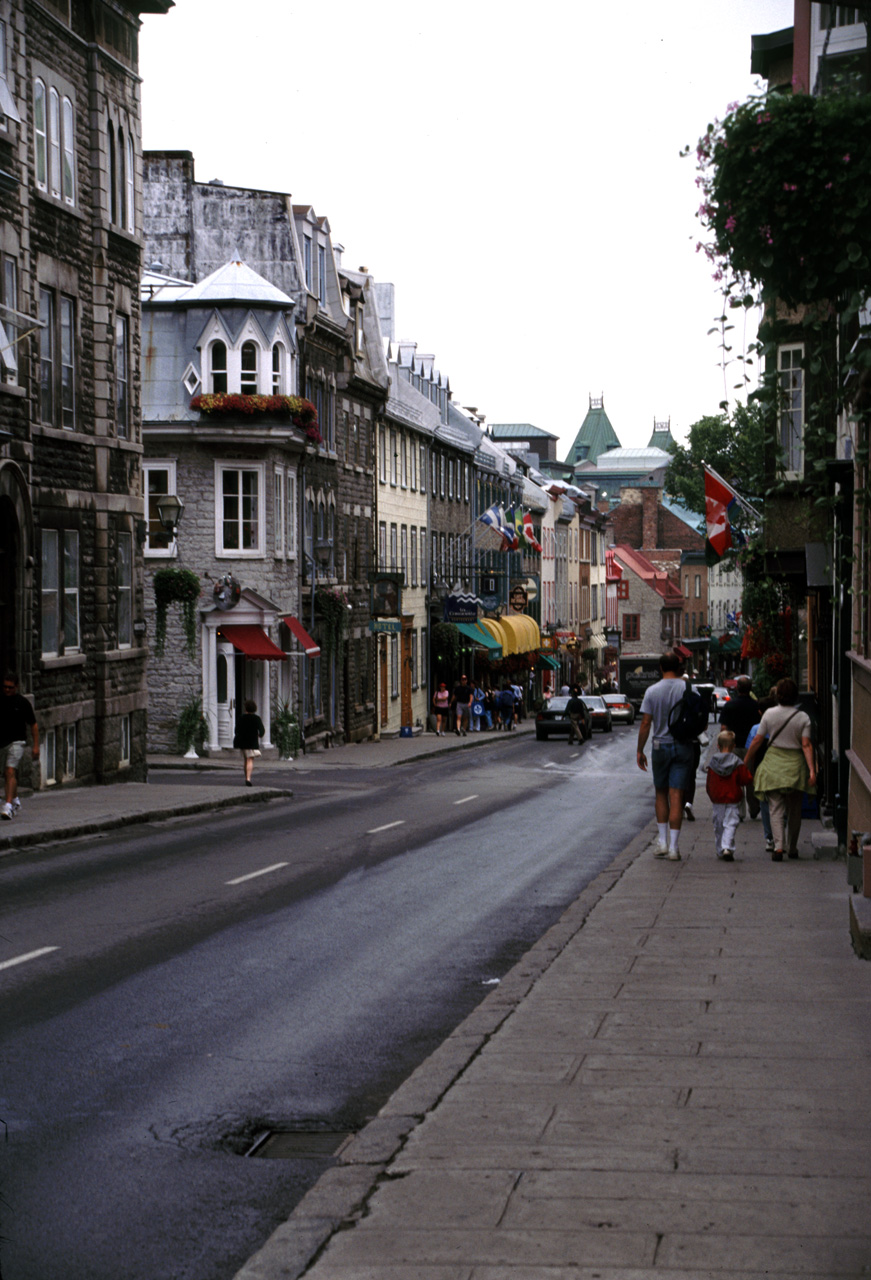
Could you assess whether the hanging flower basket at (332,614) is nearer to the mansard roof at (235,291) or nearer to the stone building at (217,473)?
the stone building at (217,473)

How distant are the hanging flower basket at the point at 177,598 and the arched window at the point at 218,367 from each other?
454 cm

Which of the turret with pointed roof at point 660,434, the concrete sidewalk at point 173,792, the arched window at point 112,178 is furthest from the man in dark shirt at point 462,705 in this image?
the turret with pointed roof at point 660,434

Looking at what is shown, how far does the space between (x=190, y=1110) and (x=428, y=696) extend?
181 feet

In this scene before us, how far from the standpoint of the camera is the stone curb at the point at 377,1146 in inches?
203

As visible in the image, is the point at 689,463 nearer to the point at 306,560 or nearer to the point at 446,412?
the point at 446,412

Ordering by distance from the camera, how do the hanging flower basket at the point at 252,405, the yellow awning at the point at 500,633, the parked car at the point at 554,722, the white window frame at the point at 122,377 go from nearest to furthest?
the white window frame at the point at 122,377 → the hanging flower basket at the point at 252,405 → the parked car at the point at 554,722 → the yellow awning at the point at 500,633

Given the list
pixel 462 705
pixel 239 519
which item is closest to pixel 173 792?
pixel 239 519

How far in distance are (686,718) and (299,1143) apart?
377 inches

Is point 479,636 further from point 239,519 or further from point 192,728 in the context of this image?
point 192,728

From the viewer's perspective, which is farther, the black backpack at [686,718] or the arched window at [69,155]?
the arched window at [69,155]

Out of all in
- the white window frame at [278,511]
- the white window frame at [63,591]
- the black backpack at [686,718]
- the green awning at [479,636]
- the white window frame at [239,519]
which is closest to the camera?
the black backpack at [686,718]

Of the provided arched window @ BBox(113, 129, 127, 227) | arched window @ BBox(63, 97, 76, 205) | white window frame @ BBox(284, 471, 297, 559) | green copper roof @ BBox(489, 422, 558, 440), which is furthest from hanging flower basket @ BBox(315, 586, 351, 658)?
green copper roof @ BBox(489, 422, 558, 440)

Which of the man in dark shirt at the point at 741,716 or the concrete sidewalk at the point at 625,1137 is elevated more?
the man in dark shirt at the point at 741,716

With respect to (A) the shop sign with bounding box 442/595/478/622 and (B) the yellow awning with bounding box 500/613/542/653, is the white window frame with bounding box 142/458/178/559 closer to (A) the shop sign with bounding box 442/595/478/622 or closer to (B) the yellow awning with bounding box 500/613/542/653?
(A) the shop sign with bounding box 442/595/478/622
